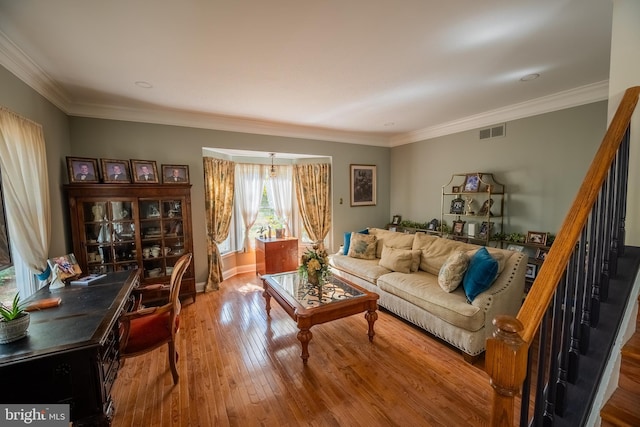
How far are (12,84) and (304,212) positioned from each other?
13.2 feet

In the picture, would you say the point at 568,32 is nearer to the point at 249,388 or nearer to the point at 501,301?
the point at 501,301

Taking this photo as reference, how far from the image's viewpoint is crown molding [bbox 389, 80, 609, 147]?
9.87ft

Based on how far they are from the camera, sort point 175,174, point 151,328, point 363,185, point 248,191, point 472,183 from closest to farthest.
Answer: point 151,328 → point 175,174 → point 472,183 → point 248,191 → point 363,185

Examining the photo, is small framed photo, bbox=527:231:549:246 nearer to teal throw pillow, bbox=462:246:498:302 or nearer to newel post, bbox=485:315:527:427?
teal throw pillow, bbox=462:246:498:302

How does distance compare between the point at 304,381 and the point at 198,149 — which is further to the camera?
the point at 198,149

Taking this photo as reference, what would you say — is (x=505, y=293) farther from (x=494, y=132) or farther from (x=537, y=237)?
(x=494, y=132)

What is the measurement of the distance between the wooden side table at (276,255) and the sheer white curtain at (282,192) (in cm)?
64

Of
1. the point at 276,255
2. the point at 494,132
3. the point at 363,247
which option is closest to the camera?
the point at 494,132

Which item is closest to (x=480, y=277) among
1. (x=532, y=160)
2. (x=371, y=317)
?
(x=371, y=317)

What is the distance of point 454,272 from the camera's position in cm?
279

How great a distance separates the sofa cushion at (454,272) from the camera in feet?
9.12

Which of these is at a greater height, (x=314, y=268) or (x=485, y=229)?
→ (x=485, y=229)

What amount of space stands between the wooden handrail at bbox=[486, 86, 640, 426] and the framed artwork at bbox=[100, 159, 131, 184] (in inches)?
156
